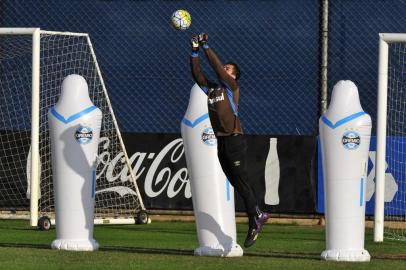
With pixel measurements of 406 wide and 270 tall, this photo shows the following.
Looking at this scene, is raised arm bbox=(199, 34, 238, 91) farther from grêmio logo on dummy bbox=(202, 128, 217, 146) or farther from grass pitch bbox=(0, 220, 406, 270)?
grass pitch bbox=(0, 220, 406, 270)

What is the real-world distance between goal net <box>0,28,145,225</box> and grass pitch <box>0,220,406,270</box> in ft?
1.98

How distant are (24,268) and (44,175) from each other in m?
7.58

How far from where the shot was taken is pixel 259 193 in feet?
61.0

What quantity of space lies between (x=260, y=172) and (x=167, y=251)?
5578 millimetres

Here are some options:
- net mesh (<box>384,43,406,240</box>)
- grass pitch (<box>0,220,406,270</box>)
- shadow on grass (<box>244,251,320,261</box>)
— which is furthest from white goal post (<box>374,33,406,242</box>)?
shadow on grass (<box>244,251,320,261</box>)

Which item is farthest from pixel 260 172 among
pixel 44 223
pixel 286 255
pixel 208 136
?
pixel 208 136

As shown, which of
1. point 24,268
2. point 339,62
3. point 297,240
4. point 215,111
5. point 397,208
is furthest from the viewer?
point 339,62

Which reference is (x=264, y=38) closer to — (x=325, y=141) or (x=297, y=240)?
(x=297, y=240)

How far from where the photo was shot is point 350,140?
12.2 meters

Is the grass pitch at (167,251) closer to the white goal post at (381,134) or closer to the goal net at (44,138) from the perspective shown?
the white goal post at (381,134)

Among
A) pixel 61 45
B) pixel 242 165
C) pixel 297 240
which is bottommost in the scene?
pixel 297 240

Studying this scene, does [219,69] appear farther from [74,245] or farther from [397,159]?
[397,159]

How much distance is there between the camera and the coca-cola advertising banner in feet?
60.7

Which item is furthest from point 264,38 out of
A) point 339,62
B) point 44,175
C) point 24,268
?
point 24,268
